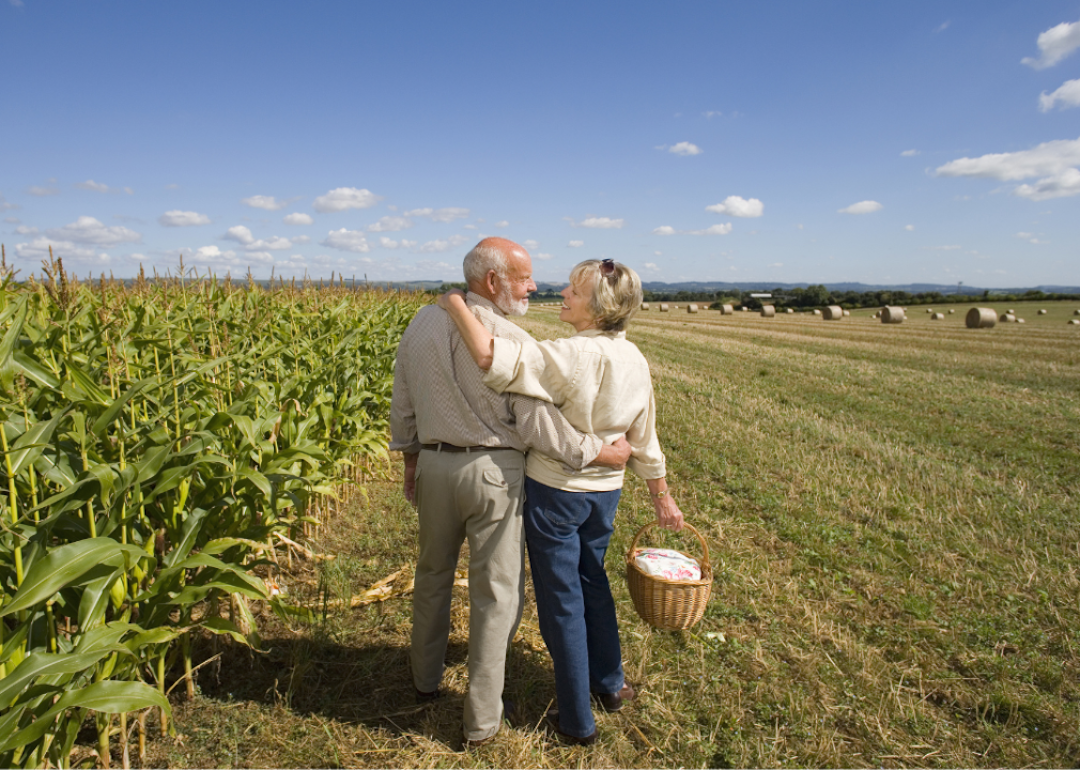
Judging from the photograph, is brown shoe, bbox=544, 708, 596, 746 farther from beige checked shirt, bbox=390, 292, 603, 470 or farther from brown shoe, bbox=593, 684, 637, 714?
beige checked shirt, bbox=390, 292, 603, 470

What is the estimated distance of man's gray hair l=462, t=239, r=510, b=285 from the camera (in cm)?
274

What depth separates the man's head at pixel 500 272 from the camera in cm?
275

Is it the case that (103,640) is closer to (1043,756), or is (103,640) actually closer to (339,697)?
(339,697)

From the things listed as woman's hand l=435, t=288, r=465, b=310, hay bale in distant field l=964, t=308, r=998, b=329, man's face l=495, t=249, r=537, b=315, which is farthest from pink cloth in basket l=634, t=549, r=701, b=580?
hay bale in distant field l=964, t=308, r=998, b=329

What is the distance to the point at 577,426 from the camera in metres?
2.80

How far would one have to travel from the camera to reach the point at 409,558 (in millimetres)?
4867

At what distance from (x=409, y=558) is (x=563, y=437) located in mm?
2676

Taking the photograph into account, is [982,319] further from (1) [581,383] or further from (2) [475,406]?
(2) [475,406]

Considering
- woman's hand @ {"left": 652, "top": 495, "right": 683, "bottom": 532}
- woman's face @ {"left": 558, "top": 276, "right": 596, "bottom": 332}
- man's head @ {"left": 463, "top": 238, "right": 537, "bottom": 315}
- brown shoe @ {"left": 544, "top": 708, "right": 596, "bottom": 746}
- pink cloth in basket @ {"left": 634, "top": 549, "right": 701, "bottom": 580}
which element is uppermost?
man's head @ {"left": 463, "top": 238, "right": 537, "bottom": 315}

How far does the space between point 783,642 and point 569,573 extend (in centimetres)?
183

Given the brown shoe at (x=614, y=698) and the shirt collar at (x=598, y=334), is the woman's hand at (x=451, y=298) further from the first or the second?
the brown shoe at (x=614, y=698)

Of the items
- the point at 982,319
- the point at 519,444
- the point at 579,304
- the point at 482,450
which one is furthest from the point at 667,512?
the point at 982,319

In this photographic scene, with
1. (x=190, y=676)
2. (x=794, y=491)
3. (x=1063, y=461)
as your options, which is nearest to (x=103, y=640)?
(x=190, y=676)

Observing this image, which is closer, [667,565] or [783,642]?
[667,565]
